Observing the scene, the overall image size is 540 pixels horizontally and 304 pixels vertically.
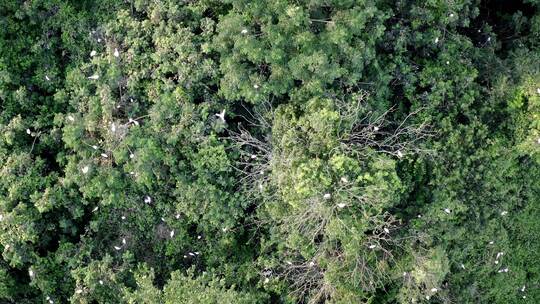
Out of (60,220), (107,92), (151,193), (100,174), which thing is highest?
(107,92)

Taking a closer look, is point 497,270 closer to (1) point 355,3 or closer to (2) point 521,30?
(2) point 521,30

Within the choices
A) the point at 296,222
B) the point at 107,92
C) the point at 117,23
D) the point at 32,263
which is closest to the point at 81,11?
the point at 117,23

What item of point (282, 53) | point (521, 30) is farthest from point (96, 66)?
point (521, 30)

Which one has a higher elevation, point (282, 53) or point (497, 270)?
point (282, 53)

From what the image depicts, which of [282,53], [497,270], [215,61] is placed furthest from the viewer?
[497,270]

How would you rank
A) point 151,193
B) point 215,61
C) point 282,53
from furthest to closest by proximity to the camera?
point 151,193 < point 215,61 < point 282,53

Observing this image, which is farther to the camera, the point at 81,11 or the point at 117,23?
the point at 81,11
